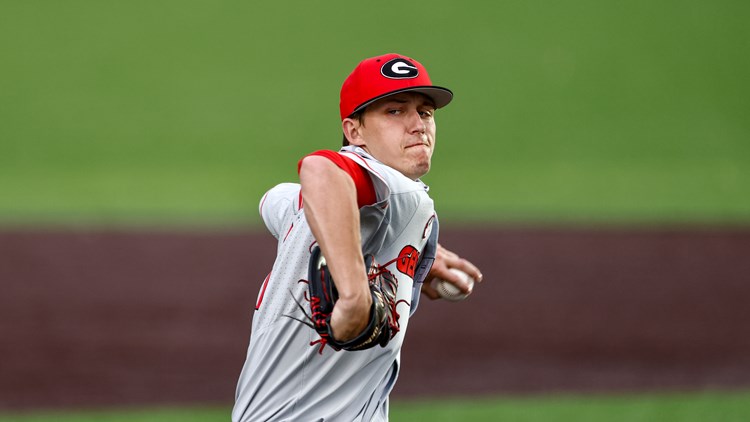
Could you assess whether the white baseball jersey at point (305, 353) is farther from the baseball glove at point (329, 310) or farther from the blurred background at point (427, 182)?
the blurred background at point (427, 182)

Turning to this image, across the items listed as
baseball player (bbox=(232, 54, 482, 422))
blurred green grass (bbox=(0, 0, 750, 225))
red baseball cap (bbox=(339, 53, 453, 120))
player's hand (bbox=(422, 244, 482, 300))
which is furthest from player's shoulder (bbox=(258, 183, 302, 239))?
blurred green grass (bbox=(0, 0, 750, 225))

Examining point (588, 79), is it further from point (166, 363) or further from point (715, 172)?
point (166, 363)

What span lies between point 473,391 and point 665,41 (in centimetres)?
1263

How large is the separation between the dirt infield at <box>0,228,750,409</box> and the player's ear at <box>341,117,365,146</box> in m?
4.01

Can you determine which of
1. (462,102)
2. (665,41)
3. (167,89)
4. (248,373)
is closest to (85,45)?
(167,89)

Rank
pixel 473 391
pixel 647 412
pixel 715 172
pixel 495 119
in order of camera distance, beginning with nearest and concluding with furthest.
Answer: pixel 647 412, pixel 473 391, pixel 715 172, pixel 495 119

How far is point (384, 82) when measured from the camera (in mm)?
2539

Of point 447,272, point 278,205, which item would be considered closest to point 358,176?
point 278,205

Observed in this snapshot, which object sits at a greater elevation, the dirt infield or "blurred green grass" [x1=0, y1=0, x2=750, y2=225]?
"blurred green grass" [x1=0, y1=0, x2=750, y2=225]

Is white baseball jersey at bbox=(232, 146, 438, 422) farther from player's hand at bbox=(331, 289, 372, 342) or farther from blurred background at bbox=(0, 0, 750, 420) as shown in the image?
blurred background at bbox=(0, 0, 750, 420)

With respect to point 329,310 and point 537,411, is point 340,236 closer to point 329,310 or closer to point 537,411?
point 329,310

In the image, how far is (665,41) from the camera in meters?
17.7

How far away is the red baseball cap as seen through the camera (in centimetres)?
253

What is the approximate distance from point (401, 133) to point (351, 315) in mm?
705
